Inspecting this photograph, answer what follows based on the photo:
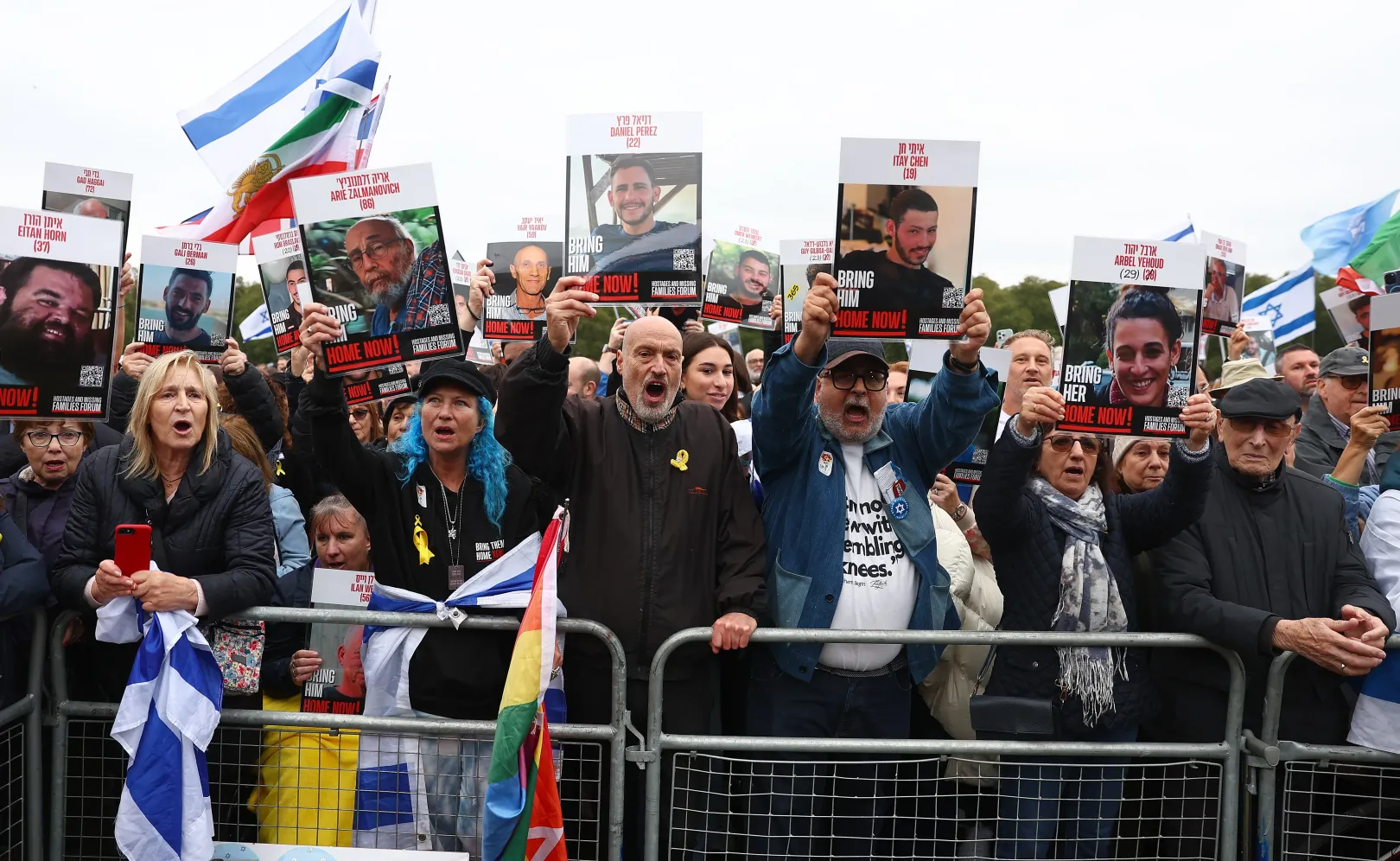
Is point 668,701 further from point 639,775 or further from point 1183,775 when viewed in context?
point 1183,775

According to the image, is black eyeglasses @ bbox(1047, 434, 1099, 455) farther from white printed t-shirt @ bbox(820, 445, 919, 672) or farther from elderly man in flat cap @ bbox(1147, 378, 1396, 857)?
white printed t-shirt @ bbox(820, 445, 919, 672)

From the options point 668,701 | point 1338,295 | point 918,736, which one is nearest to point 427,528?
point 668,701

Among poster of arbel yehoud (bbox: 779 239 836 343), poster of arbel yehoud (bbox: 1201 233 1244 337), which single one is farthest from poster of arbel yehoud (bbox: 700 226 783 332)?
poster of arbel yehoud (bbox: 1201 233 1244 337)

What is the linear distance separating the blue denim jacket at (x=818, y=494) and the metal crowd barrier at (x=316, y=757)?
74 centimetres

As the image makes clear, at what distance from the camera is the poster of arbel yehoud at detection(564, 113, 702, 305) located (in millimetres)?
4844

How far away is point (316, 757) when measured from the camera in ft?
14.5

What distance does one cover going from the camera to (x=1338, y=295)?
6.17m

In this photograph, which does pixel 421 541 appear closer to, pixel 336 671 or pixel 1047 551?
pixel 336 671

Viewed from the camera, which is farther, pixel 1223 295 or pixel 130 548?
pixel 1223 295

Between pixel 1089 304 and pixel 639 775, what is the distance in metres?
2.42

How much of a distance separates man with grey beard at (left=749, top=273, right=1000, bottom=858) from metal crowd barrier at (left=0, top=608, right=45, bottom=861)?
98.9 inches

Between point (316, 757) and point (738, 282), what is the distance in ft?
14.7

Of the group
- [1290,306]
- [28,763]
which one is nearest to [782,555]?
[28,763]

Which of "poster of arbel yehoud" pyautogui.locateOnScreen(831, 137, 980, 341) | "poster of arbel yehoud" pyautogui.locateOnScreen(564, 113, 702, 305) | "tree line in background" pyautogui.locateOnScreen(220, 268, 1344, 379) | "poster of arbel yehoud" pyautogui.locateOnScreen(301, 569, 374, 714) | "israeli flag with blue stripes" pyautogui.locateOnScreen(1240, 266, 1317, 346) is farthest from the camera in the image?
"tree line in background" pyautogui.locateOnScreen(220, 268, 1344, 379)
